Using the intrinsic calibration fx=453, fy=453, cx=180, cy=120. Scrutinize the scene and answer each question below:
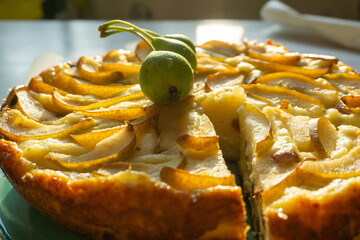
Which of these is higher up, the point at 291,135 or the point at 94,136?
the point at 94,136

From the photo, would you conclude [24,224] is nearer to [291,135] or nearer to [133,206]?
[133,206]

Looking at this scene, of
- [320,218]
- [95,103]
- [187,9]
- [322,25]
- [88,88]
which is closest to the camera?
[320,218]

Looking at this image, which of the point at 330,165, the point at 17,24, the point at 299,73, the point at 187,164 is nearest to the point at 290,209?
the point at 330,165

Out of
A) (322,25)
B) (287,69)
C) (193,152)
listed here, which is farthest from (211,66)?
(322,25)

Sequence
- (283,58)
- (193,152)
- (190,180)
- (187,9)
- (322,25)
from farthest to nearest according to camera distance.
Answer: (187,9) → (322,25) → (283,58) → (193,152) → (190,180)

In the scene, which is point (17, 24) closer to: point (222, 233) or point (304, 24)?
point (304, 24)

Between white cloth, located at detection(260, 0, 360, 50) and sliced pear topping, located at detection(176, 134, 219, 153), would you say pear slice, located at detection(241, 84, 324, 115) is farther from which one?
white cloth, located at detection(260, 0, 360, 50)

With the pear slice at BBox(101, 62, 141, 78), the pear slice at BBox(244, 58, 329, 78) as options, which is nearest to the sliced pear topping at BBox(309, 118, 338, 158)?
the pear slice at BBox(244, 58, 329, 78)
